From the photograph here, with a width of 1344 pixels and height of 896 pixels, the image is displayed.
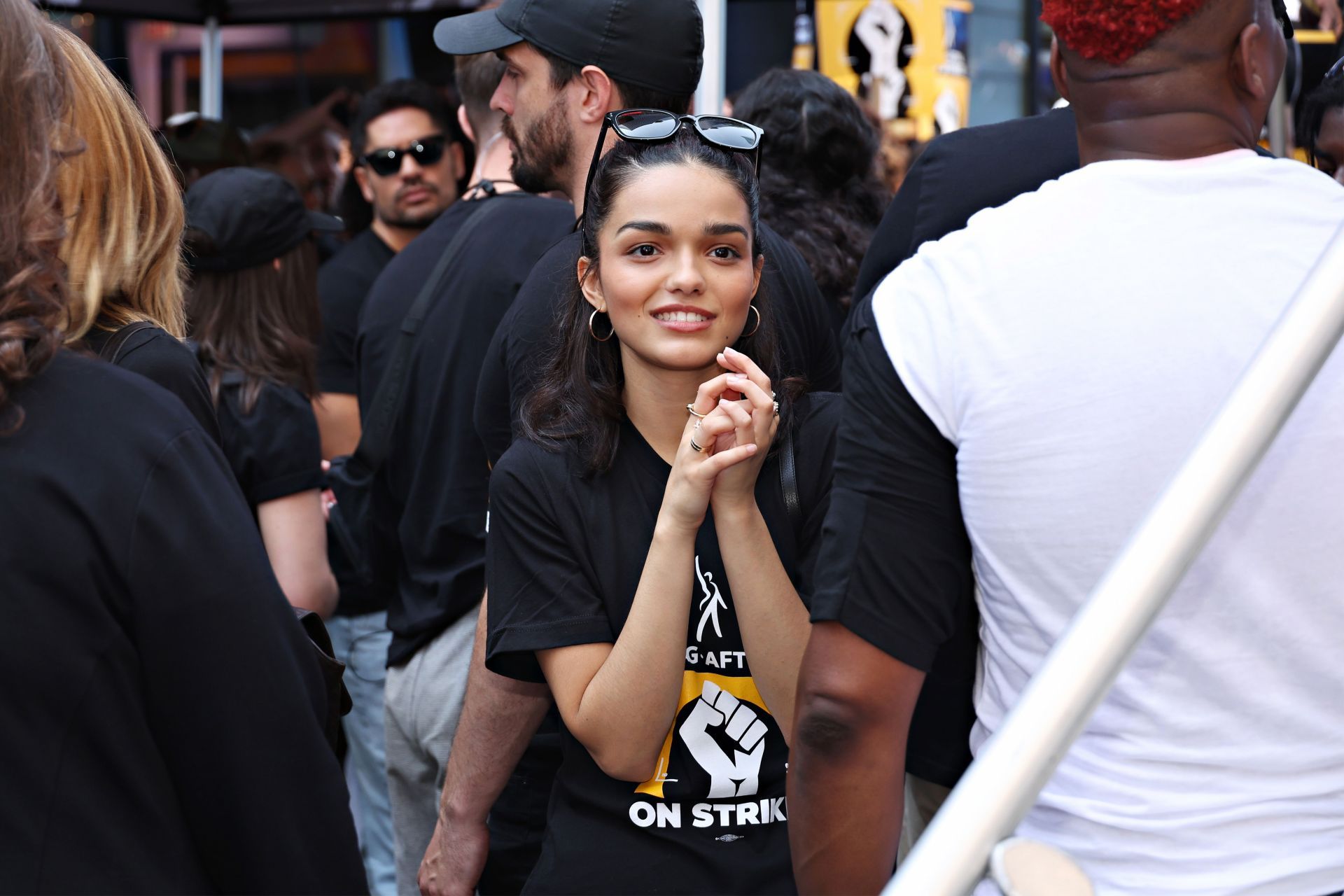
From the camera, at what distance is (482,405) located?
104 inches

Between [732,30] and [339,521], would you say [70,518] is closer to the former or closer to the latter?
[339,521]

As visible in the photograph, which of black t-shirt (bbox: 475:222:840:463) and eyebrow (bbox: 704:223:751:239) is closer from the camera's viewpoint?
eyebrow (bbox: 704:223:751:239)

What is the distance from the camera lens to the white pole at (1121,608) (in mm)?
970

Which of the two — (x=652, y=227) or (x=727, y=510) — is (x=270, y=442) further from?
(x=727, y=510)

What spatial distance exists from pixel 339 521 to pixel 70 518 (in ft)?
7.38

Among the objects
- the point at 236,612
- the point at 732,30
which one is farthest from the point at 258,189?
the point at 732,30

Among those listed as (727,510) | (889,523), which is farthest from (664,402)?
(889,523)

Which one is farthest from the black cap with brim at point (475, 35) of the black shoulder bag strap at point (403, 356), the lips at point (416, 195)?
the lips at point (416, 195)

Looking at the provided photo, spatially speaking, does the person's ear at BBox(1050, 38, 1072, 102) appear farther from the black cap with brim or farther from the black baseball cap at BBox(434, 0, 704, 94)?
the black cap with brim

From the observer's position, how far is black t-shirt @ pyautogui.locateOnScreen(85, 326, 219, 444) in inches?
73.7

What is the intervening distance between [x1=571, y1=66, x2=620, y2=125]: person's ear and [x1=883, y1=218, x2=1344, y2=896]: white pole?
1.91 metres

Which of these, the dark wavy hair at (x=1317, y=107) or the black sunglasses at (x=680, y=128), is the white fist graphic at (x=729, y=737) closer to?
the black sunglasses at (x=680, y=128)

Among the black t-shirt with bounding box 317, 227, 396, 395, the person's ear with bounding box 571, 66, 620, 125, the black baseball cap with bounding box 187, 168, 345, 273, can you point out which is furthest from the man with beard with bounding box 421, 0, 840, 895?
the black t-shirt with bounding box 317, 227, 396, 395

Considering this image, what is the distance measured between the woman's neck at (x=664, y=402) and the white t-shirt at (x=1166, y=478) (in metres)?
0.75
